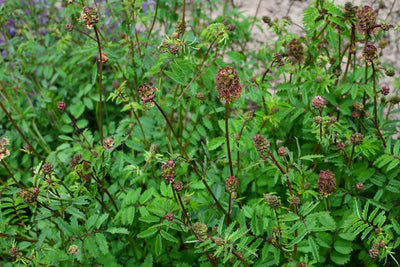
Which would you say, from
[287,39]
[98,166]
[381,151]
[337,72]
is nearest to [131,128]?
[98,166]

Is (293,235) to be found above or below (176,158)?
below

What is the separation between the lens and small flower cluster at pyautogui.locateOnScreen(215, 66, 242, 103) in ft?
4.92

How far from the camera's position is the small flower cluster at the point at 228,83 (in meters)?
1.50

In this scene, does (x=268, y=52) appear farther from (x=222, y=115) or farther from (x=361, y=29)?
(x=361, y=29)

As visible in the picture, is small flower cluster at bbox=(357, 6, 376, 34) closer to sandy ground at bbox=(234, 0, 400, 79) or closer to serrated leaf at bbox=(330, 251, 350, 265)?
serrated leaf at bbox=(330, 251, 350, 265)

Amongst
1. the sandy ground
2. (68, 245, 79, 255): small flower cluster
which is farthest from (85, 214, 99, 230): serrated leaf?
the sandy ground

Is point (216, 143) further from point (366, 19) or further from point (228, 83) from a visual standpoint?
point (366, 19)

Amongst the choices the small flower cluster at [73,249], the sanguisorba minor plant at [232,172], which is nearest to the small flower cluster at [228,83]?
the sanguisorba minor plant at [232,172]

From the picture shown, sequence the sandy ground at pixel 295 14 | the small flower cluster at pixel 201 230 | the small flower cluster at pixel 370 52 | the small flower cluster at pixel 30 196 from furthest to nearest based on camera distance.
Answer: the sandy ground at pixel 295 14 < the small flower cluster at pixel 370 52 < the small flower cluster at pixel 30 196 < the small flower cluster at pixel 201 230

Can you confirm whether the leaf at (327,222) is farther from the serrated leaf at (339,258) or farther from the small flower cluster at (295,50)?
the small flower cluster at (295,50)

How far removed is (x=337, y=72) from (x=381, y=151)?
50 cm

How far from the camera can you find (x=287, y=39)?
2.38 m

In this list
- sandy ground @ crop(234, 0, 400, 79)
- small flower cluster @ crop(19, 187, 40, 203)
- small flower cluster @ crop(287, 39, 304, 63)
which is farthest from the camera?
sandy ground @ crop(234, 0, 400, 79)

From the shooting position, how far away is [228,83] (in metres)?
1.51
